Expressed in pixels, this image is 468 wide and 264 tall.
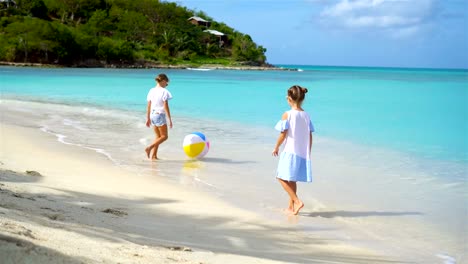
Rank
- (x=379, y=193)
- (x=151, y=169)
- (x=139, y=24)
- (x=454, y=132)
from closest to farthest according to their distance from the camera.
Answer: (x=379, y=193)
(x=151, y=169)
(x=454, y=132)
(x=139, y=24)

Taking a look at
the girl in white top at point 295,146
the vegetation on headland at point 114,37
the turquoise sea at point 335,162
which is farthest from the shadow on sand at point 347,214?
the vegetation on headland at point 114,37

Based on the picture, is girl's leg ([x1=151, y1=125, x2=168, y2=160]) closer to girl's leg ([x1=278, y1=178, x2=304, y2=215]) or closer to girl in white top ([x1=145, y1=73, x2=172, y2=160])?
girl in white top ([x1=145, y1=73, x2=172, y2=160])

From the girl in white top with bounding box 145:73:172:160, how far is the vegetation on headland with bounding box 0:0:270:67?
237 feet

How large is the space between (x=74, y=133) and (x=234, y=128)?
468cm

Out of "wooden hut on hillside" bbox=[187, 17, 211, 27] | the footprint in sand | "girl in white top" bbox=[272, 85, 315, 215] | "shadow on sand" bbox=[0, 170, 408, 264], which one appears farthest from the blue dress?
"wooden hut on hillside" bbox=[187, 17, 211, 27]

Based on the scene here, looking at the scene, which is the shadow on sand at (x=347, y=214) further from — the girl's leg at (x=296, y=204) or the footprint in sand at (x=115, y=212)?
the footprint in sand at (x=115, y=212)

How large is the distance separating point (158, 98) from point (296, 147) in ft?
13.1

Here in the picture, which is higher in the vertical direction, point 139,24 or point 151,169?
point 139,24

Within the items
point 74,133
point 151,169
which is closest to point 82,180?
point 151,169

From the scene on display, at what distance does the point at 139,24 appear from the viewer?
350 ft

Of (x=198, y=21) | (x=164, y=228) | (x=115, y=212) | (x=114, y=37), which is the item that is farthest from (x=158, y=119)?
(x=198, y=21)

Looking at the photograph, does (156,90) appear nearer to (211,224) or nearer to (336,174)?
(336,174)

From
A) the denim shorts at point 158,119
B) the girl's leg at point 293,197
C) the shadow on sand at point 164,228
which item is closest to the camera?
the shadow on sand at point 164,228

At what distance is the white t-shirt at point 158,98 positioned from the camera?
1027cm
